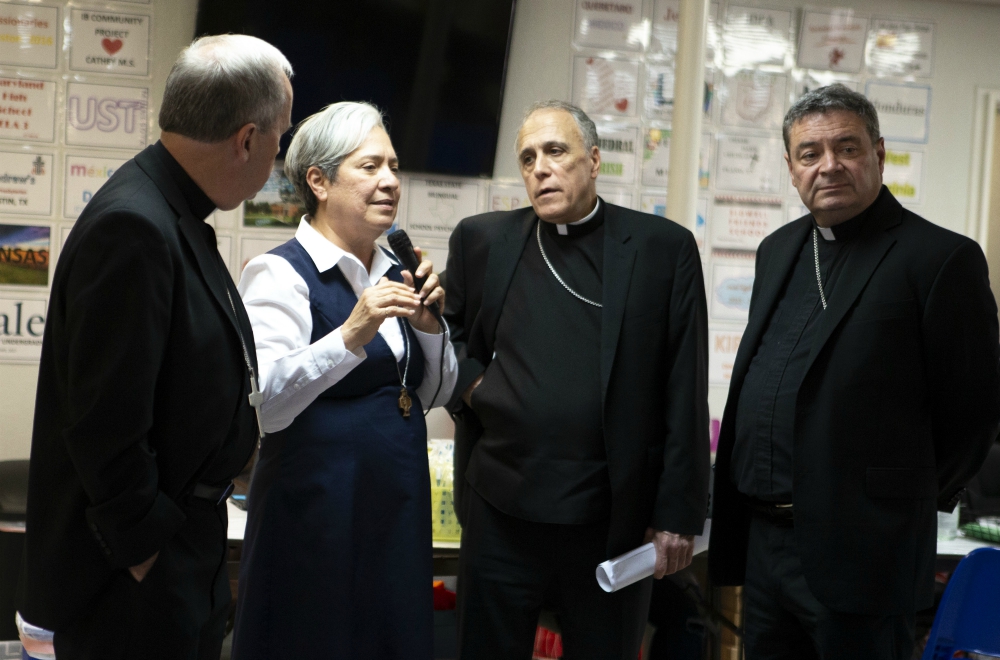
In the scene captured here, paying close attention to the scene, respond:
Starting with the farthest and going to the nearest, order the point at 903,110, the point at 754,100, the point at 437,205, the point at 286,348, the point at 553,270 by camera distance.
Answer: the point at 903,110 → the point at 754,100 → the point at 437,205 → the point at 553,270 → the point at 286,348

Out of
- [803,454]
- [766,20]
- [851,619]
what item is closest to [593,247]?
[803,454]

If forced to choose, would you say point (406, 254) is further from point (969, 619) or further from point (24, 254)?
point (24, 254)

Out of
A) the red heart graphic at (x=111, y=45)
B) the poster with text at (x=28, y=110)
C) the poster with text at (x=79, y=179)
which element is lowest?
the poster with text at (x=79, y=179)

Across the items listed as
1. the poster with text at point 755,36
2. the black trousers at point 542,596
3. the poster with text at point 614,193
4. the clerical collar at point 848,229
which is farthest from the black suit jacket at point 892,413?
the poster with text at point 755,36

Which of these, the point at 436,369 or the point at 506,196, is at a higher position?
the point at 506,196

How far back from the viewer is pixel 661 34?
3953 mm

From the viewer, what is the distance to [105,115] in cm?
355

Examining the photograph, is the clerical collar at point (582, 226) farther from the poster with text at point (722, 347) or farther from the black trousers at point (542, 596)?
the poster with text at point (722, 347)

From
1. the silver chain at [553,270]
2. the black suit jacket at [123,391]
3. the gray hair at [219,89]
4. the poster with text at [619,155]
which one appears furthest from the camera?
the poster with text at [619,155]

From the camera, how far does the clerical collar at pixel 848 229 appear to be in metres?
1.91

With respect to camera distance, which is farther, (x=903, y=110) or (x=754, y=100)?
(x=903, y=110)

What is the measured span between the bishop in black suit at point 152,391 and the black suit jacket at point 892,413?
118cm

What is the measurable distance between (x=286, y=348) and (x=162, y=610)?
24.4 inches

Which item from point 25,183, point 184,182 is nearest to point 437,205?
point 25,183
